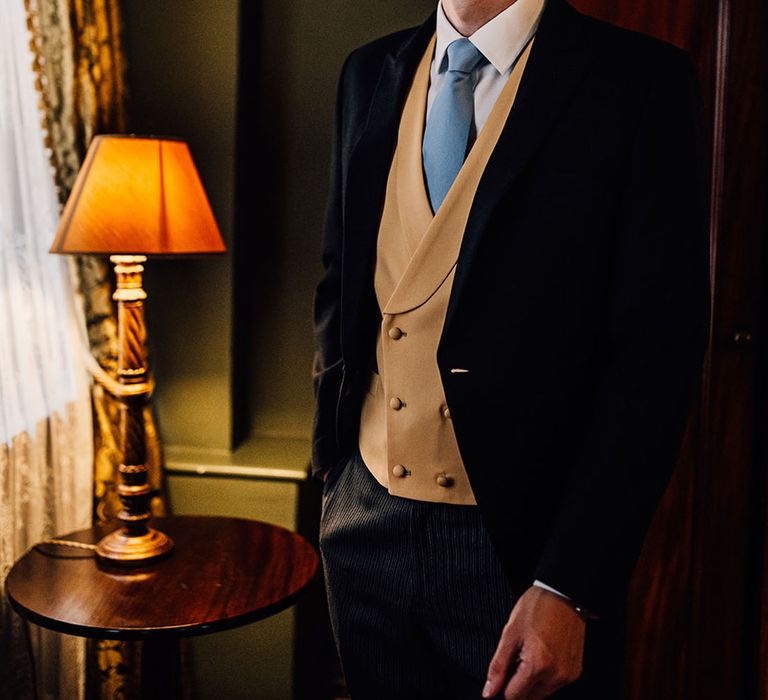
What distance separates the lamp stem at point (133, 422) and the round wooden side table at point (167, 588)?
1.7 inches

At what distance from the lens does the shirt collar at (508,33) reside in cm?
98

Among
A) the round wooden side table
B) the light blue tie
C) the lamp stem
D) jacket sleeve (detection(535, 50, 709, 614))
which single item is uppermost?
the light blue tie

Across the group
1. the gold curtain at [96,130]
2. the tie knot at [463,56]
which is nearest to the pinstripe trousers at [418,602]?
the tie knot at [463,56]

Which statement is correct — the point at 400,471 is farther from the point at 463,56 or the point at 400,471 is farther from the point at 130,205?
the point at 130,205

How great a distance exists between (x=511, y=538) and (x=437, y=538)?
0.09 metres

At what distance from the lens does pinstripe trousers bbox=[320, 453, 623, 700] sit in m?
0.96

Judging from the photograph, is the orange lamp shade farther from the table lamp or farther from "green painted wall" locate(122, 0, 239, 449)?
"green painted wall" locate(122, 0, 239, 449)

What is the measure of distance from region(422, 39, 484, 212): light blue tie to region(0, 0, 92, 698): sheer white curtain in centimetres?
100

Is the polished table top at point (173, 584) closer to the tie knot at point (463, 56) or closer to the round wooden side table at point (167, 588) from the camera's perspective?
the round wooden side table at point (167, 588)

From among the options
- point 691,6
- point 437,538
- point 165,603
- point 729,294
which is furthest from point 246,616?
point 691,6

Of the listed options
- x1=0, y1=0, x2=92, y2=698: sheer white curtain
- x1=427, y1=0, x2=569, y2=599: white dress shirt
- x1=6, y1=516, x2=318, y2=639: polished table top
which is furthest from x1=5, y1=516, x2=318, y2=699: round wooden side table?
x1=427, y1=0, x2=569, y2=599: white dress shirt

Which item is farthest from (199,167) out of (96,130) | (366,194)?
(366,194)

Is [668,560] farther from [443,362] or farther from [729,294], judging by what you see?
[443,362]

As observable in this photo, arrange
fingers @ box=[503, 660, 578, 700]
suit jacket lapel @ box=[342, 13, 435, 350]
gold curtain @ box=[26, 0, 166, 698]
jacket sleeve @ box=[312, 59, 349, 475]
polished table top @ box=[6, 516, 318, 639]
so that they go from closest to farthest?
1. fingers @ box=[503, 660, 578, 700]
2. suit jacket lapel @ box=[342, 13, 435, 350]
3. jacket sleeve @ box=[312, 59, 349, 475]
4. polished table top @ box=[6, 516, 318, 639]
5. gold curtain @ box=[26, 0, 166, 698]
